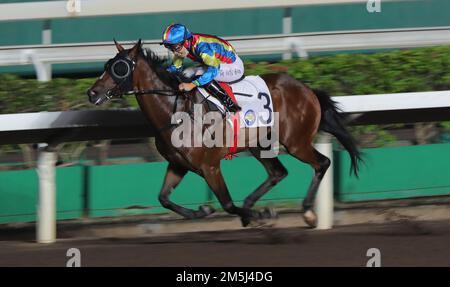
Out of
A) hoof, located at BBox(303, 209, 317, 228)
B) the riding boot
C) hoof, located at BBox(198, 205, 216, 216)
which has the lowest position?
hoof, located at BBox(303, 209, 317, 228)

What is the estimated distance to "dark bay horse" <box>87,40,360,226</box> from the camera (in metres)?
6.55

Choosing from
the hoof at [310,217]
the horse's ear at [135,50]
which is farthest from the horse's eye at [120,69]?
the hoof at [310,217]

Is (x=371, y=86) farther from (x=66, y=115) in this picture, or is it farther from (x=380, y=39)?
(x=66, y=115)

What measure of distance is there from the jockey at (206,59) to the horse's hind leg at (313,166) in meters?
0.61

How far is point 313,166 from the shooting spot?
275 inches

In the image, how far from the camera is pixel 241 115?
22.2 ft

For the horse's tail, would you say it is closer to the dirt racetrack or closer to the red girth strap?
the dirt racetrack

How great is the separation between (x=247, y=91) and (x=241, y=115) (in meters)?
0.17

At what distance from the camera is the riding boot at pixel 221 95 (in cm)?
666

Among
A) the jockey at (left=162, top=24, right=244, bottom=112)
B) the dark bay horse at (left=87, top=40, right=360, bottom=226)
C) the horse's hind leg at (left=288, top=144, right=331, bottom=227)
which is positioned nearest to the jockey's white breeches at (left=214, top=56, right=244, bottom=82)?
the jockey at (left=162, top=24, right=244, bottom=112)

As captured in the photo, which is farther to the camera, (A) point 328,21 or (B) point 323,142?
(A) point 328,21

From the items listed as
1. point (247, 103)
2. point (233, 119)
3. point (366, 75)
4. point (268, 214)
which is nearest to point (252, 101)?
point (247, 103)
